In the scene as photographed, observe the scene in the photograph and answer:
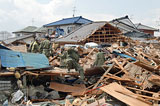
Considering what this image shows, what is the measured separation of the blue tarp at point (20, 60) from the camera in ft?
18.2

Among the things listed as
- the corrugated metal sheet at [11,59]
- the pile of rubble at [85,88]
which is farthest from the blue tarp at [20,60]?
the pile of rubble at [85,88]

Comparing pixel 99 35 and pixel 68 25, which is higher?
pixel 68 25

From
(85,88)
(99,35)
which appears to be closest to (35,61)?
(85,88)

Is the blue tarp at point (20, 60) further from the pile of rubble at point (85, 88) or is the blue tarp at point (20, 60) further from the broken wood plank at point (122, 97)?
the broken wood plank at point (122, 97)

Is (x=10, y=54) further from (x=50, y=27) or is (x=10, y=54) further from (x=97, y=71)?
(x=50, y=27)

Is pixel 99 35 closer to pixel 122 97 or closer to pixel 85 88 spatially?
pixel 85 88

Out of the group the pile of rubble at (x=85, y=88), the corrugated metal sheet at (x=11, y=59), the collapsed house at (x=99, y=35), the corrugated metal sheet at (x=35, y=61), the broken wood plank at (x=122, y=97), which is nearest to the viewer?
the broken wood plank at (x=122, y=97)

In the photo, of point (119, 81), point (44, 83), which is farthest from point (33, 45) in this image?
point (119, 81)

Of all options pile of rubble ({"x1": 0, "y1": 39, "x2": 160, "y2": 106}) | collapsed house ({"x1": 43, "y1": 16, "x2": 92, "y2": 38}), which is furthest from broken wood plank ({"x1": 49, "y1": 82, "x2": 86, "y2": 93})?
collapsed house ({"x1": 43, "y1": 16, "x2": 92, "y2": 38})

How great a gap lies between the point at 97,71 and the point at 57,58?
3.81 m

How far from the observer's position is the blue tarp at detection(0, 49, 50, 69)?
5.56 metres

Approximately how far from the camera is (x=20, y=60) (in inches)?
232

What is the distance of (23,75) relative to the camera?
5484mm

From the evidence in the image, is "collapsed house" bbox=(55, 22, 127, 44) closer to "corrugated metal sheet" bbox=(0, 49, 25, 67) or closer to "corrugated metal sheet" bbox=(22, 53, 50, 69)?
"corrugated metal sheet" bbox=(22, 53, 50, 69)
